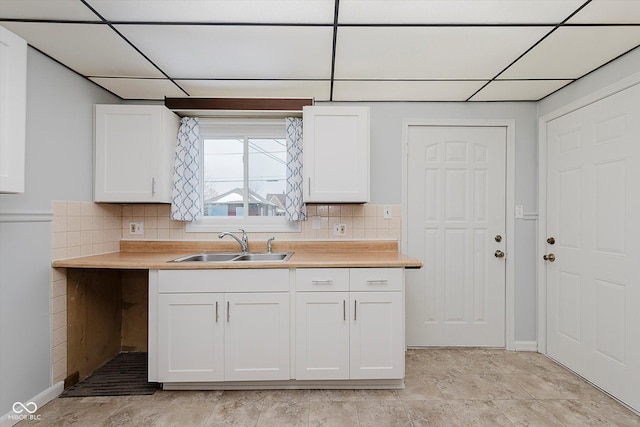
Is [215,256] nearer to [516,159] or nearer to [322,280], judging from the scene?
[322,280]

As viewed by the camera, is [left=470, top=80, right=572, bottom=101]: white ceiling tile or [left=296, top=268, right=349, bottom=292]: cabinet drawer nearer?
[left=296, top=268, right=349, bottom=292]: cabinet drawer

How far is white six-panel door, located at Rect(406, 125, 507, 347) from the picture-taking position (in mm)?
3008

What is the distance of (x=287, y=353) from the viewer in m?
2.26

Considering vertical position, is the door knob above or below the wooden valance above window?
below

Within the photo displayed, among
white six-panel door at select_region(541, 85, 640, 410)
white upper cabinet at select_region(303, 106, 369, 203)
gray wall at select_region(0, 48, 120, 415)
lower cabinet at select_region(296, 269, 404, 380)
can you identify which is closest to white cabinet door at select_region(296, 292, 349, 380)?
lower cabinet at select_region(296, 269, 404, 380)

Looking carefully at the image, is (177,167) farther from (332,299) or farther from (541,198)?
(541,198)

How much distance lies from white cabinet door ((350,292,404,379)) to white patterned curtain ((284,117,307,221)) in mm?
928

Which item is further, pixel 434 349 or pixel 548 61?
pixel 434 349

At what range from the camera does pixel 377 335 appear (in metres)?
2.27

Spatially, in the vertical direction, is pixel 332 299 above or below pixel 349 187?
below

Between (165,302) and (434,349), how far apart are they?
2293mm

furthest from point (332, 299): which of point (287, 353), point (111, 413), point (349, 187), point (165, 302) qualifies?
point (111, 413)

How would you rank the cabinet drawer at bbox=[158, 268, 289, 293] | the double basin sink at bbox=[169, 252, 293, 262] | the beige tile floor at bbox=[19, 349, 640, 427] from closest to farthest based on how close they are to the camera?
the beige tile floor at bbox=[19, 349, 640, 427]
the cabinet drawer at bbox=[158, 268, 289, 293]
the double basin sink at bbox=[169, 252, 293, 262]

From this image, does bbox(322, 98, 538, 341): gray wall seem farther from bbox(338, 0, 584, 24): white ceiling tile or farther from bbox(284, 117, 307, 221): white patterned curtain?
bbox(338, 0, 584, 24): white ceiling tile
